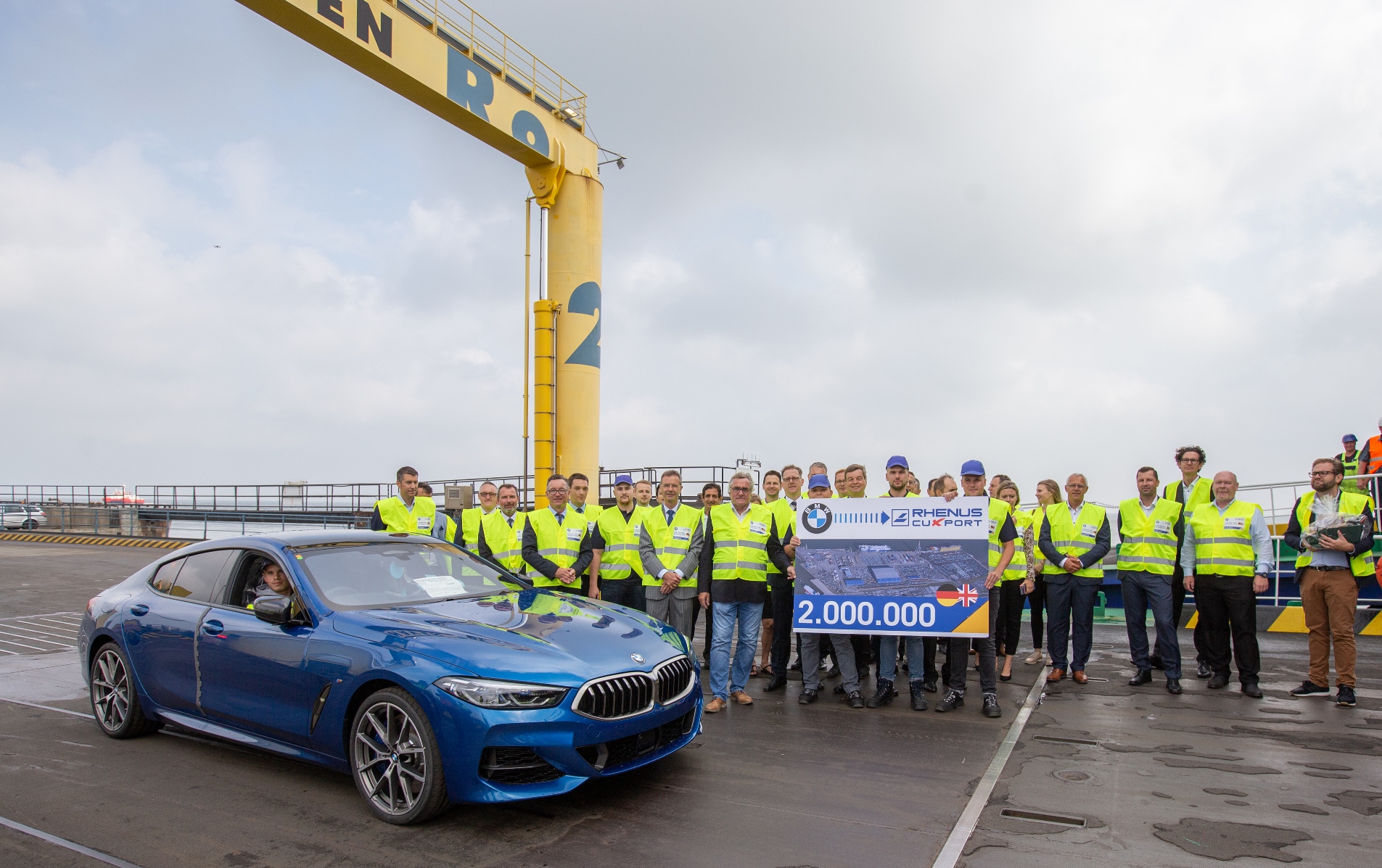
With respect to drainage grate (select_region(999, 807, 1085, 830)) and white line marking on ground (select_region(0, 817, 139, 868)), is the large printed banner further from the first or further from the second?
white line marking on ground (select_region(0, 817, 139, 868))

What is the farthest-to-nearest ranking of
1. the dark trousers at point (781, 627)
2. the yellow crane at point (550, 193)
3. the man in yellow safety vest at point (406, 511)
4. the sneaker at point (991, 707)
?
1. the yellow crane at point (550, 193)
2. the man in yellow safety vest at point (406, 511)
3. the dark trousers at point (781, 627)
4. the sneaker at point (991, 707)

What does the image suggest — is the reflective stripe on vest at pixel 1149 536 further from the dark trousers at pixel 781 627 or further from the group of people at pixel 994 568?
the dark trousers at pixel 781 627

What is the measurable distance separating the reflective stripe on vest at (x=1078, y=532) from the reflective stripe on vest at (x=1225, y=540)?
0.77m

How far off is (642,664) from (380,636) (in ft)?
4.36

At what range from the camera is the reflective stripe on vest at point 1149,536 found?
759cm

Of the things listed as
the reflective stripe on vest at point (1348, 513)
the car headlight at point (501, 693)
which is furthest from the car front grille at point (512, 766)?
the reflective stripe on vest at point (1348, 513)

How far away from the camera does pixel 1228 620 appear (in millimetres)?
7711

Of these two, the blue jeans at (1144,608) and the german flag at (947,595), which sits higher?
the german flag at (947,595)

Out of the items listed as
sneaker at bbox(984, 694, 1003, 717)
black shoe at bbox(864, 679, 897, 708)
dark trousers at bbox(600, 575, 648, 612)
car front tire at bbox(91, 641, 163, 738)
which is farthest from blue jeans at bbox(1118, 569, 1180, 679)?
car front tire at bbox(91, 641, 163, 738)

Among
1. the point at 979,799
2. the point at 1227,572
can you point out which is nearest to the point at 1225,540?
the point at 1227,572

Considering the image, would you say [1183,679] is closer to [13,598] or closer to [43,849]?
[43,849]

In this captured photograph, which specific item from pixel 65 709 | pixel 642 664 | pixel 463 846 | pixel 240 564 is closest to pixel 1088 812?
pixel 642 664

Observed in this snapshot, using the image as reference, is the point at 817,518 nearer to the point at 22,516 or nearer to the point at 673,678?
the point at 673,678

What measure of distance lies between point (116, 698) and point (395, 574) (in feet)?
7.49
